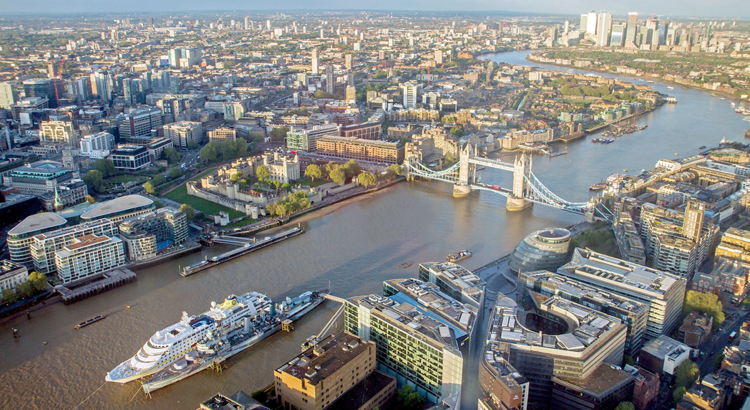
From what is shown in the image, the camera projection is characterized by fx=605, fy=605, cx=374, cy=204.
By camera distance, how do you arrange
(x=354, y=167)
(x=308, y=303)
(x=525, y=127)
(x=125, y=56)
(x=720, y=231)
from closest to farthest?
1. (x=308, y=303)
2. (x=720, y=231)
3. (x=354, y=167)
4. (x=525, y=127)
5. (x=125, y=56)

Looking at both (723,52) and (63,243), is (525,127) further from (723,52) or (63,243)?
(723,52)

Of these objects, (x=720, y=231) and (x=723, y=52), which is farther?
(x=723, y=52)

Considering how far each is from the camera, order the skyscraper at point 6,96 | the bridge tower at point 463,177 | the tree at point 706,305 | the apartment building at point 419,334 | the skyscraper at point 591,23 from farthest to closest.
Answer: the skyscraper at point 591,23, the skyscraper at point 6,96, the bridge tower at point 463,177, the tree at point 706,305, the apartment building at point 419,334

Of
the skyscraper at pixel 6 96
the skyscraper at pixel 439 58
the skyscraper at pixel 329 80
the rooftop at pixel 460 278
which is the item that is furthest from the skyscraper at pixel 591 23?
the rooftop at pixel 460 278

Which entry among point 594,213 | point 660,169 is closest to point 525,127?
point 660,169

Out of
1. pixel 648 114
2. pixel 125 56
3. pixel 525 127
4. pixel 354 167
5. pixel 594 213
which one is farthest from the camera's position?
pixel 125 56

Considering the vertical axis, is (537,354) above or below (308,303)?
above

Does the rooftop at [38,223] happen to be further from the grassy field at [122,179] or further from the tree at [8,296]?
the grassy field at [122,179]
